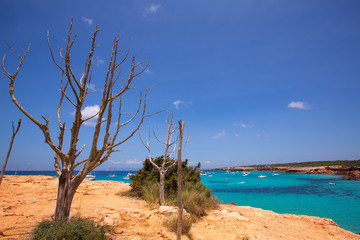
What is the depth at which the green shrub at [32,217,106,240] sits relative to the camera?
148 inches

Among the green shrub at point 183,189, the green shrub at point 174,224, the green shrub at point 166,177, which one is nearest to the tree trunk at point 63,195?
the green shrub at point 174,224

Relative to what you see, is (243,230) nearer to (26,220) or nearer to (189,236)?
(189,236)

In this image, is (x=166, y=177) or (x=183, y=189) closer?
(x=183, y=189)

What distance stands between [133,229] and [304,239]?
5.52m

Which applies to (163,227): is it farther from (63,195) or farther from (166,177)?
(166,177)

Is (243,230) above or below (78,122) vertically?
below

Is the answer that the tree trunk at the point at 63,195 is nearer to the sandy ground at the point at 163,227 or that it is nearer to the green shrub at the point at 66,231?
the green shrub at the point at 66,231

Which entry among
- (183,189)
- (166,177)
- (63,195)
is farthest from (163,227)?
(166,177)

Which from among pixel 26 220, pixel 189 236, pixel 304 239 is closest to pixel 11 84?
pixel 26 220

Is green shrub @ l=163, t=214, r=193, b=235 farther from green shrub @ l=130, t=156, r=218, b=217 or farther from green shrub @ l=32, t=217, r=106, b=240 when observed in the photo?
green shrub @ l=32, t=217, r=106, b=240

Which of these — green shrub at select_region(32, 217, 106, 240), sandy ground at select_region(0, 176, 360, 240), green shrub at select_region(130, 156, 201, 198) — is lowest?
sandy ground at select_region(0, 176, 360, 240)

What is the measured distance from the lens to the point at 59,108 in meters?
5.13

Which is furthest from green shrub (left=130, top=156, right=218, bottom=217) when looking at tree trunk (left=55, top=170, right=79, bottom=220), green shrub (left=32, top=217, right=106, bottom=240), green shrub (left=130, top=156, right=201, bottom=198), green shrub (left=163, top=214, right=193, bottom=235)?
tree trunk (left=55, top=170, right=79, bottom=220)

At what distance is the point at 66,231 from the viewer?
12.6 ft
